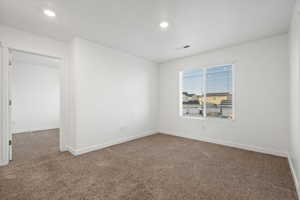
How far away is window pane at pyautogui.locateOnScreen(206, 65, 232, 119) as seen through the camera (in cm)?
365

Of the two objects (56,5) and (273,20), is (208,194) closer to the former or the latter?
(273,20)

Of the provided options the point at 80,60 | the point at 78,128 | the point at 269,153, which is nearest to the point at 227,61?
the point at 269,153

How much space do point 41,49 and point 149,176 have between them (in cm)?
339

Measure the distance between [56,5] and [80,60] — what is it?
3.88ft

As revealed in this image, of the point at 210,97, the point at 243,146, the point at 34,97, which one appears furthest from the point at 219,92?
the point at 34,97

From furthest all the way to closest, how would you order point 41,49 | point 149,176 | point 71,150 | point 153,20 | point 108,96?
1. point 108,96
2. point 71,150
3. point 41,49
4. point 153,20
5. point 149,176

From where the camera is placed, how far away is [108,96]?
141 inches

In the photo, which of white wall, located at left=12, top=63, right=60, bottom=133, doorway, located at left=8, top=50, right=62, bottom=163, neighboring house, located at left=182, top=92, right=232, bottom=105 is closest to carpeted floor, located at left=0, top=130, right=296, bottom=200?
neighboring house, located at left=182, top=92, right=232, bottom=105

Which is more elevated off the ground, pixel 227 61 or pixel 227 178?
pixel 227 61

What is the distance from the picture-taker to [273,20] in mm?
2363

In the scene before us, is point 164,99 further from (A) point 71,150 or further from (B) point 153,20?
(A) point 71,150

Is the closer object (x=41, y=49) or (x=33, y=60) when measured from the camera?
(x=41, y=49)

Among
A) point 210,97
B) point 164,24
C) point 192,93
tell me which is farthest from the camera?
point 192,93

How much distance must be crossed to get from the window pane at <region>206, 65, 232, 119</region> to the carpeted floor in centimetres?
112
